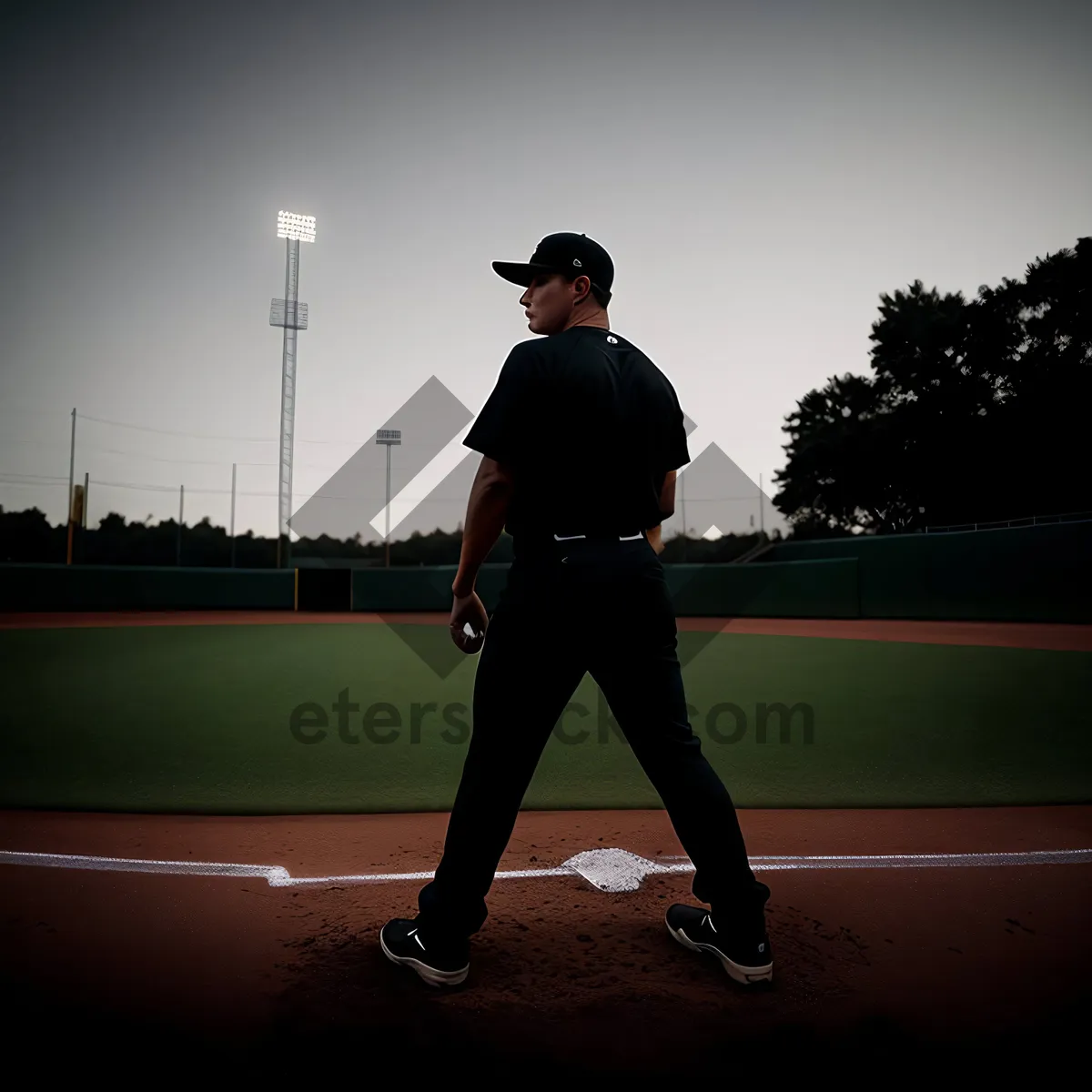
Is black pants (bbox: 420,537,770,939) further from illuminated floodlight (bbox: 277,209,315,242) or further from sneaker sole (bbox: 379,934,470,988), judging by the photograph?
illuminated floodlight (bbox: 277,209,315,242)

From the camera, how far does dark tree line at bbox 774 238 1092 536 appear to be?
2831 centimetres

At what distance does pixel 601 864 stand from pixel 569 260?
213 centimetres

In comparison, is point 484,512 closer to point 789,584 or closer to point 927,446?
point 789,584

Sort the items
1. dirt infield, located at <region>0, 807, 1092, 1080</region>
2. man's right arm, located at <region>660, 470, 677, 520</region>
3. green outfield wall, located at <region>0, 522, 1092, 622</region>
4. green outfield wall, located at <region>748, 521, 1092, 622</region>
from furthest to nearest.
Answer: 1. green outfield wall, located at <region>0, 522, 1092, 622</region>
2. green outfield wall, located at <region>748, 521, 1092, 622</region>
3. man's right arm, located at <region>660, 470, 677, 520</region>
4. dirt infield, located at <region>0, 807, 1092, 1080</region>

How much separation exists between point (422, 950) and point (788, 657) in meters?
9.24

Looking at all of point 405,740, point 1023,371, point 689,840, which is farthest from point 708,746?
point 1023,371

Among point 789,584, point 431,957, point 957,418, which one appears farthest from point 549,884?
point 957,418

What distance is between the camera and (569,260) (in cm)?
216

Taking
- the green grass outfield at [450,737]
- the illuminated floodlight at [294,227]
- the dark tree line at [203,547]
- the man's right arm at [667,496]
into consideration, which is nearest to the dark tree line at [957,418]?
the dark tree line at [203,547]

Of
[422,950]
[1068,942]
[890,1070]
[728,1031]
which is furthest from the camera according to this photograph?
[1068,942]

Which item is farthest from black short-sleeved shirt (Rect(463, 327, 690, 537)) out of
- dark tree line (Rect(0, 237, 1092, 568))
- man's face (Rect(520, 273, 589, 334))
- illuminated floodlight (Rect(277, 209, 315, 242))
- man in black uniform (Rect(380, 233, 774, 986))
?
illuminated floodlight (Rect(277, 209, 315, 242))

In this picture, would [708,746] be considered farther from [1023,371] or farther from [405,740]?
[1023,371]

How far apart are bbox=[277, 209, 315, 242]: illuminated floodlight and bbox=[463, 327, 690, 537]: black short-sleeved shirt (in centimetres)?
2954

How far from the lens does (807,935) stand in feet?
7.35
